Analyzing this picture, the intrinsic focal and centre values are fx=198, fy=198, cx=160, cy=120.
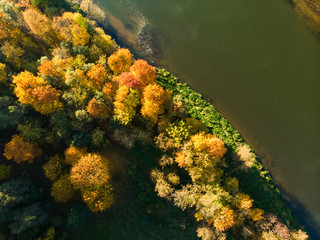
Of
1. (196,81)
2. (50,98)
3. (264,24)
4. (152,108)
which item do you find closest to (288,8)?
(264,24)

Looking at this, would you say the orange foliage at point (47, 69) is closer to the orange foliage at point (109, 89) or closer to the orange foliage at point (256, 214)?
the orange foliage at point (109, 89)

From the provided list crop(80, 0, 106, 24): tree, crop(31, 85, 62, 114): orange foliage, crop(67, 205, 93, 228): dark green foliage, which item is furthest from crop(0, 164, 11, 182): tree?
crop(80, 0, 106, 24): tree

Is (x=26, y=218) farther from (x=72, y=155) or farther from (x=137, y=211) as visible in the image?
(x=137, y=211)

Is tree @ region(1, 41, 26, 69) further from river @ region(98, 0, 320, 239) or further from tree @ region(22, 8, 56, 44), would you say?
river @ region(98, 0, 320, 239)

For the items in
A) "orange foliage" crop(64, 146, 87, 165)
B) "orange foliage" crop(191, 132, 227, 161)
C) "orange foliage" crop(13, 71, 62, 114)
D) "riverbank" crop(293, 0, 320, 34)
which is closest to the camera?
"orange foliage" crop(13, 71, 62, 114)

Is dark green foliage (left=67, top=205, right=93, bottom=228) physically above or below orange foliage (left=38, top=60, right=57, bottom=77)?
below

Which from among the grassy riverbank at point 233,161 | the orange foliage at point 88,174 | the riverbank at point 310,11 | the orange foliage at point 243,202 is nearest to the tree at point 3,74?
the orange foliage at point 88,174

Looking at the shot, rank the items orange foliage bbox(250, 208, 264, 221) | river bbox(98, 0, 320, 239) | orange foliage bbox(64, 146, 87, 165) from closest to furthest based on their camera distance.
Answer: orange foliage bbox(64, 146, 87, 165) < orange foliage bbox(250, 208, 264, 221) < river bbox(98, 0, 320, 239)

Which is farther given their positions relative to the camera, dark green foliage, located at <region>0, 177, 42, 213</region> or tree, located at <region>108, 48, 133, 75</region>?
tree, located at <region>108, 48, 133, 75</region>
